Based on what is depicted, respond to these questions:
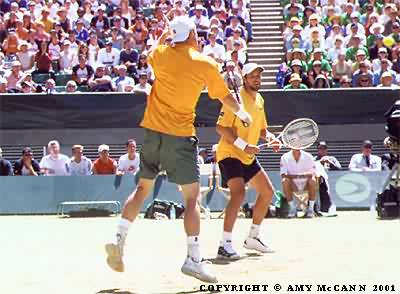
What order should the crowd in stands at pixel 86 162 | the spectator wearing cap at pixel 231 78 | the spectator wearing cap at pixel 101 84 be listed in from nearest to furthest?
the spectator wearing cap at pixel 231 78, the crowd in stands at pixel 86 162, the spectator wearing cap at pixel 101 84

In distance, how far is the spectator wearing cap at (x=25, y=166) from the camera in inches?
733

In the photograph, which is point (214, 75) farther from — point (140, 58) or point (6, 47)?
point (6, 47)

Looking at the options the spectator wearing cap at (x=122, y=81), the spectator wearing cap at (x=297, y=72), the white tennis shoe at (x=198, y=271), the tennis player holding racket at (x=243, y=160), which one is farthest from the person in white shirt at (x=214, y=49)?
the white tennis shoe at (x=198, y=271)

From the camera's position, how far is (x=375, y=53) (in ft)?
69.6

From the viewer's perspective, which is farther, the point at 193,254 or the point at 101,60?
the point at 101,60

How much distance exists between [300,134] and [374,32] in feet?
38.7

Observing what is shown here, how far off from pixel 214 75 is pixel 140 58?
13.6m

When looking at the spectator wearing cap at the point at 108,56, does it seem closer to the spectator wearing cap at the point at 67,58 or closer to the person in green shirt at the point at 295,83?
the spectator wearing cap at the point at 67,58

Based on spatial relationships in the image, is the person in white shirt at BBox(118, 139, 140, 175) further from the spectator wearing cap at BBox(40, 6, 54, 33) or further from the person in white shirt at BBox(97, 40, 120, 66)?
the spectator wearing cap at BBox(40, 6, 54, 33)

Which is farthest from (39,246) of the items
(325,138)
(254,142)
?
(325,138)

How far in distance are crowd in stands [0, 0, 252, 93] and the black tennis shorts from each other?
9213 millimetres

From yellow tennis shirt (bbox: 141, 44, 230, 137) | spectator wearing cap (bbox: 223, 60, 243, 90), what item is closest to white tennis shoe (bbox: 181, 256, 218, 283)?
yellow tennis shirt (bbox: 141, 44, 230, 137)

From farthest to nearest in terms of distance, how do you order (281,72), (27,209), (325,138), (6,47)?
(6,47), (281,72), (325,138), (27,209)

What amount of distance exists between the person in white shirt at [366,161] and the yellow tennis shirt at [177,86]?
34.4 feet
